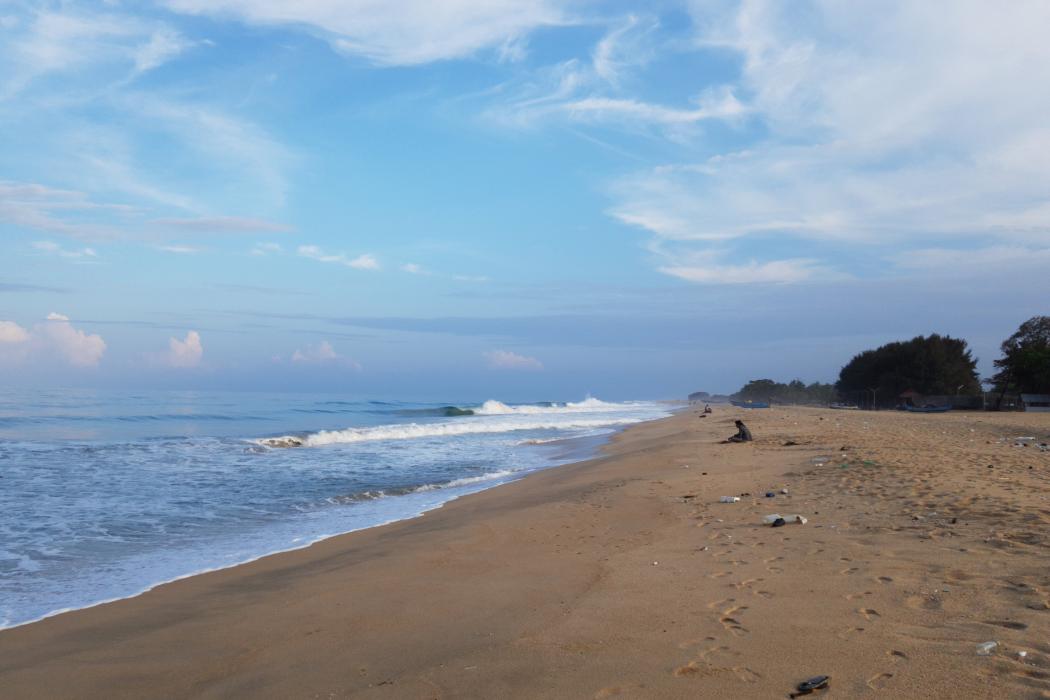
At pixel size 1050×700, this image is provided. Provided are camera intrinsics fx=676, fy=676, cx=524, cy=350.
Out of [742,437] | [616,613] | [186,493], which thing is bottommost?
[186,493]

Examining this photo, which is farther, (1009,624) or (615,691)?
(1009,624)

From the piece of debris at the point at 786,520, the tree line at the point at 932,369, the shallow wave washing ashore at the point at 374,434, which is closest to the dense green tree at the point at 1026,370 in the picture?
the tree line at the point at 932,369

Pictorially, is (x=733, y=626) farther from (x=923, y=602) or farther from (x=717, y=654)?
(x=923, y=602)

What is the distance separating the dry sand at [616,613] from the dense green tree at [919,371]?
62509 millimetres

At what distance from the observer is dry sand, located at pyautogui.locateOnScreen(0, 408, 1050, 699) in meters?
3.60

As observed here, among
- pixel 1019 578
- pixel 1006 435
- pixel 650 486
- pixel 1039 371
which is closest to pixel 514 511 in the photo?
pixel 650 486

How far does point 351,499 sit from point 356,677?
29.5 feet

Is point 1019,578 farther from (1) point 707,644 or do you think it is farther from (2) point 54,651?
(2) point 54,651

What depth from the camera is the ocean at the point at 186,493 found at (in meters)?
7.40

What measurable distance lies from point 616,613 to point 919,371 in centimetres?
7004

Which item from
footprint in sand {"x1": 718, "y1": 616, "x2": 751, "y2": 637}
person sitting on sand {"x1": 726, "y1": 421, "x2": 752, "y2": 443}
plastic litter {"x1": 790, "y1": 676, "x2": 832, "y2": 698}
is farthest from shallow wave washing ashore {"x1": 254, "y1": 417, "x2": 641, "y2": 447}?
plastic litter {"x1": 790, "y1": 676, "x2": 832, "y2": 698}

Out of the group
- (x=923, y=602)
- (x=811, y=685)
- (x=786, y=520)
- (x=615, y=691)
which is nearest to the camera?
(x=811, y=685)

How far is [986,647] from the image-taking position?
3596mm

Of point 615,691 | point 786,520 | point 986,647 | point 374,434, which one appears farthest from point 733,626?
point 374,434
